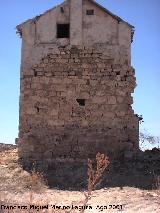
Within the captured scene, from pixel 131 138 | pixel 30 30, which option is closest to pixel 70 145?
pixel 131 138

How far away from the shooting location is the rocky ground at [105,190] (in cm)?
692

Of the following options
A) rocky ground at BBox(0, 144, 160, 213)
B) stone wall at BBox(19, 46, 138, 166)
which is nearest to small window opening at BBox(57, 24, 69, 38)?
stone wall at BBox(19, 46, 138, 166)

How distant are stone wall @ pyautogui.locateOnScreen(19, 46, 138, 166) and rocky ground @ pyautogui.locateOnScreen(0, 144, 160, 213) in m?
0.80

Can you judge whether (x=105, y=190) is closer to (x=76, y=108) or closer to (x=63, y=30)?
(x=76, y=108)

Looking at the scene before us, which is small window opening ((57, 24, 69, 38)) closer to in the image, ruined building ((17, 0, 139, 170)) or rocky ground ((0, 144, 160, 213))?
ruined building ((17, 0, 139, 170))

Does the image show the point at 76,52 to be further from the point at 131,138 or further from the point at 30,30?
the point at 131,138

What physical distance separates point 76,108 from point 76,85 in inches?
29.7

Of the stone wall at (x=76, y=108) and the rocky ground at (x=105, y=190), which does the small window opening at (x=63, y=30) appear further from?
the rocky ground at (x=105, y=190)

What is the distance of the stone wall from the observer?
36.6 feet

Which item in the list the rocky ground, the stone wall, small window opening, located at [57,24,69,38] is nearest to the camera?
the rocky ground

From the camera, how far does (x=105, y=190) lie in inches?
349

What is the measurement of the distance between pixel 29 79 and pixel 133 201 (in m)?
5.83

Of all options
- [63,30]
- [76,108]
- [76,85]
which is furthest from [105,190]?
[63,30]

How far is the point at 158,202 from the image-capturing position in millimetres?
6895
